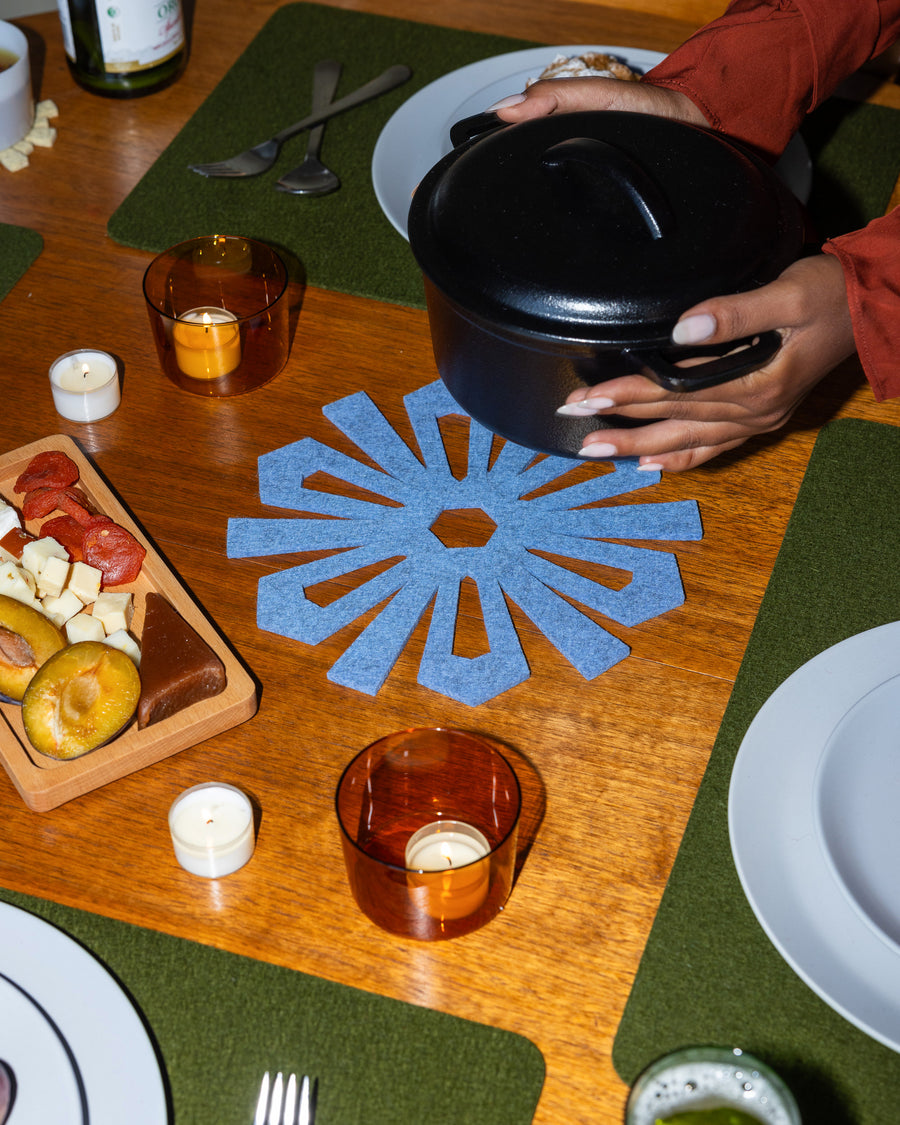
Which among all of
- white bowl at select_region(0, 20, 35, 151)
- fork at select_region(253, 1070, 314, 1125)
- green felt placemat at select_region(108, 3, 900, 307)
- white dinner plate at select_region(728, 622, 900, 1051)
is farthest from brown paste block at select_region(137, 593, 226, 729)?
white bowl at select_region(0, 20, 35, 151)

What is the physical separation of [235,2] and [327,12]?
0.39ft

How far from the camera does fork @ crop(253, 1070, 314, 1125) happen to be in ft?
1.96

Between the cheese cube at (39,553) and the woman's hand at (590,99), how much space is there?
0.49 m

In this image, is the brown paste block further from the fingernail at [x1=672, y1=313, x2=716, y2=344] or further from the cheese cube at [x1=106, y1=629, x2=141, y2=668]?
the fingernail at [x1=672, y1=313, x2=716, y2=344]

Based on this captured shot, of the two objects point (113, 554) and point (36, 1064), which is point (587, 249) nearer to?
point (113, 554)

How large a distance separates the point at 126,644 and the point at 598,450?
0.35 m

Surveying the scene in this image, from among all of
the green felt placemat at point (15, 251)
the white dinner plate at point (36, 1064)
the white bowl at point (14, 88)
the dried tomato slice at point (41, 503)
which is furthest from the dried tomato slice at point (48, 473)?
the white bowl at point (14, 88)

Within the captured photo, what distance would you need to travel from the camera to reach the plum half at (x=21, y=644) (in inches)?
29.2

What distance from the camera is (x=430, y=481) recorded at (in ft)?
3.05

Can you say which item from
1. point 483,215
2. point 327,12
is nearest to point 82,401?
point 483,215

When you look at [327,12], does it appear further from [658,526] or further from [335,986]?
[335,986]

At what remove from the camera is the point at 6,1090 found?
0.58 metres

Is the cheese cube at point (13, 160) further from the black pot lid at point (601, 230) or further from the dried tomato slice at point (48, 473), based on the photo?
the black pot lid at point (601, 230)

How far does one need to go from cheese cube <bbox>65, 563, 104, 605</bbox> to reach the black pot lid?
320 millimetres
